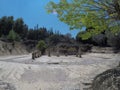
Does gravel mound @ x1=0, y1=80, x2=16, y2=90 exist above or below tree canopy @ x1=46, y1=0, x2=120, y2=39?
below

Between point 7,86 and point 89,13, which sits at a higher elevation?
point 89,13

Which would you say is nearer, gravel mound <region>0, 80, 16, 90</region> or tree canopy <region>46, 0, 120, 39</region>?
tree canopy <region>46, 0, 120, 39</region>

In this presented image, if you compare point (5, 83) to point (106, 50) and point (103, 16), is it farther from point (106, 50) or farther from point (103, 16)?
point (106, 50)

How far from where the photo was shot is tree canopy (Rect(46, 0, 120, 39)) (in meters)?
12.1

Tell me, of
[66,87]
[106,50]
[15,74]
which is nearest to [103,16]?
[66,87]

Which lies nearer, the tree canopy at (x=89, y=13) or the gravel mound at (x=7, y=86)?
the tree canopy at (x=89, y=13)

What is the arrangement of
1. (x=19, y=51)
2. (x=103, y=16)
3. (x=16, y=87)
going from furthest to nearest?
1. (x=19, y=51)
2. (x=16, y=87)
3. (x=103, y=16)

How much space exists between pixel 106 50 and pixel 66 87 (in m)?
44.3

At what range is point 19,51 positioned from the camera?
6875 centimetres

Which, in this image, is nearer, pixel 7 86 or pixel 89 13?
pixel 89 13

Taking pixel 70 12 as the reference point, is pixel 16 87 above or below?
below

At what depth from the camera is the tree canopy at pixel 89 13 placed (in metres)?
12.1

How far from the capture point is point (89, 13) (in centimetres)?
1234

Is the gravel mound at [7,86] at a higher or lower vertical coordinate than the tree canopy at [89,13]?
lower
